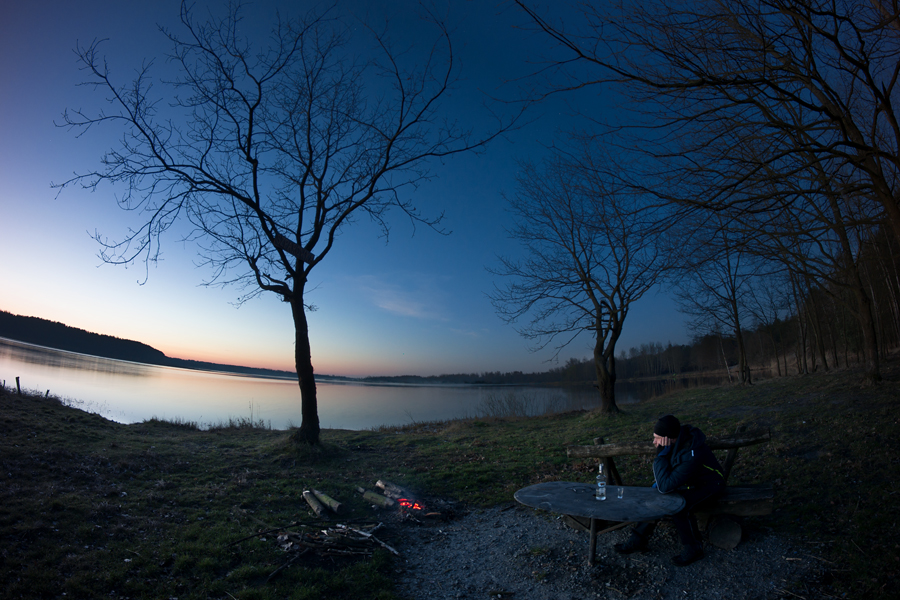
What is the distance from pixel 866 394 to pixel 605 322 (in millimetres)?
7403

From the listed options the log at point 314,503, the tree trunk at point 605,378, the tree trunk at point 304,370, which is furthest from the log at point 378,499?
the tree trunk at point 605,378

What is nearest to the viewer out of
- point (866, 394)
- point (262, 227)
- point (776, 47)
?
point (776, 47)

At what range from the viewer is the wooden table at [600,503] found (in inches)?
157

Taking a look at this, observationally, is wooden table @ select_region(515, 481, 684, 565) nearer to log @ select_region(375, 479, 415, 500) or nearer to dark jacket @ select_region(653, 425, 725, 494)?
dark jacket @ select_region(653, 425, 725, 494)

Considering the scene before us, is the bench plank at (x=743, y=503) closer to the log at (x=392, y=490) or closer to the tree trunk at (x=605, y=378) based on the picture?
the log at (x=392, y=490)

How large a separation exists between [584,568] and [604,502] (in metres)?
0.67

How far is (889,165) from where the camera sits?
5.64 m

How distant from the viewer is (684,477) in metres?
4.21

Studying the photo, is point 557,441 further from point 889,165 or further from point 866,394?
point 889,165

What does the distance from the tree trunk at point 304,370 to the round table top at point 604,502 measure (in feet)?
21.0

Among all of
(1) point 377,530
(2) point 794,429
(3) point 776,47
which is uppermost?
(3) point 776,47

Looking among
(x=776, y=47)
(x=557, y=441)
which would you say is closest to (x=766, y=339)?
(x=557, y=441)

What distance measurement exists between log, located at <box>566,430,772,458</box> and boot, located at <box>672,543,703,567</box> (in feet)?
3.20

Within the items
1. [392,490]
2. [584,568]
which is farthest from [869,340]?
[392,490]
